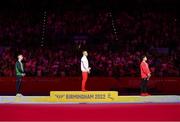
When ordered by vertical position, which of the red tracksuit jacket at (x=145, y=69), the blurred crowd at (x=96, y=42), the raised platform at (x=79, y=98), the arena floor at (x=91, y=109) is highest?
the blurred crowd at (x=96, y=42)

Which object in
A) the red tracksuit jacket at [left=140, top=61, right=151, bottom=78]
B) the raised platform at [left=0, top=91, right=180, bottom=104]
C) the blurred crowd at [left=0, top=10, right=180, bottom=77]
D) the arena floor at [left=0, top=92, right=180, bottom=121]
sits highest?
the blurred crowd at [left=0, top=10, right=180, bottom=77]

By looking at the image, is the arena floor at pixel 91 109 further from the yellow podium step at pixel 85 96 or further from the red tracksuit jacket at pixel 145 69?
the red tracksuit jacket at pixel 145 69

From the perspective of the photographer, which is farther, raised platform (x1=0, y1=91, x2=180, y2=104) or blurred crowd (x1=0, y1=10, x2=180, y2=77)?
blurred crowd (x1=0, y1=10, x2=180, y2=77)

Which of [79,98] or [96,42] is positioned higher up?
[96,42]


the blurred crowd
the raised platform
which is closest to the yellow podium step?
the raised platform

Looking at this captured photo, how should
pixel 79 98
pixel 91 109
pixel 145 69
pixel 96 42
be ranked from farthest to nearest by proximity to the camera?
pixel 96 42 < pixel 145 69 < pixel 79 98 < pixel 91 109

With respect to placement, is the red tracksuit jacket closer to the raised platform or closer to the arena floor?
the arena floor

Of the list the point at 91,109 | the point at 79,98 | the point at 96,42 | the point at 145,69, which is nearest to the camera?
the point at 91,109

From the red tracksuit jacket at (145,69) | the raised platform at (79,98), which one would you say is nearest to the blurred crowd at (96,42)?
the red tracksuit jacket at (145,69)

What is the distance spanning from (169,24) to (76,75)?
7797mm

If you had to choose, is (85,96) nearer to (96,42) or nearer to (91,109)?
(91,109)

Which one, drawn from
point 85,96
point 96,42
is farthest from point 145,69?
point 96,42

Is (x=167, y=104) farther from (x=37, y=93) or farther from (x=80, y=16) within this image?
(x=80, y=16)

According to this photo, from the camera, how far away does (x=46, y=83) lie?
21234 millimetres
